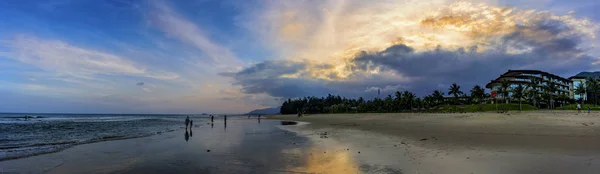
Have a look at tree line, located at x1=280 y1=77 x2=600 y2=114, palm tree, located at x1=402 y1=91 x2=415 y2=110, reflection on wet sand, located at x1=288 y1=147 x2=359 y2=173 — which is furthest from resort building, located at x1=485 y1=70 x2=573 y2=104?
reflection on wet sand, located at x1=288 y1=147 x2=359 y2=173

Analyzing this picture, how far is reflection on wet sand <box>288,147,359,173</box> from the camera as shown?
428 inches

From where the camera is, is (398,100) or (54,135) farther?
(398,100)

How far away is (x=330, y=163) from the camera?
12188 millimetres

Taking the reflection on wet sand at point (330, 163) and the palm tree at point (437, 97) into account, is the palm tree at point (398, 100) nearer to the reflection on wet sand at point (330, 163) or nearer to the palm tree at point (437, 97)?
the palm tree at point (437, 97)

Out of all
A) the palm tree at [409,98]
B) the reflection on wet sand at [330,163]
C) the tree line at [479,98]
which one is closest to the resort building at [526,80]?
the tree line at [479,98]

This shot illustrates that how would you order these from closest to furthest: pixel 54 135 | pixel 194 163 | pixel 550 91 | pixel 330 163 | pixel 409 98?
pixel 330 163
pixel 194 163
pixel 54 135
pixel 550 91
pixel 409 98

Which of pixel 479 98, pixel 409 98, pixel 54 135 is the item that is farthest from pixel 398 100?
pixel 54 135

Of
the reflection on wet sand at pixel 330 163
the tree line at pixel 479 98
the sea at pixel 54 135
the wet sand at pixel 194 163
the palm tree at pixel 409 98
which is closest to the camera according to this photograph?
the reflection on wet sand at pixel 330 163

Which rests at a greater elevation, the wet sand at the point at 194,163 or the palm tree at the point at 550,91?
the palm tree at the point at 550,91

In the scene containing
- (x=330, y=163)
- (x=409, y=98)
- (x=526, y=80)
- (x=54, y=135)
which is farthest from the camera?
(x=409, y=98)

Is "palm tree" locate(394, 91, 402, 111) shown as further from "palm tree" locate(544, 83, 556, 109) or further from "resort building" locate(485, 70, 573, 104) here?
"palm tree" locate(544, 83, 556, 109)

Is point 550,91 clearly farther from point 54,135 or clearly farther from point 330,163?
point 54,135

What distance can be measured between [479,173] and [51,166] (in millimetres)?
16463

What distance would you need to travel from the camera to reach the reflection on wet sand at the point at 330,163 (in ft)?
35.7
